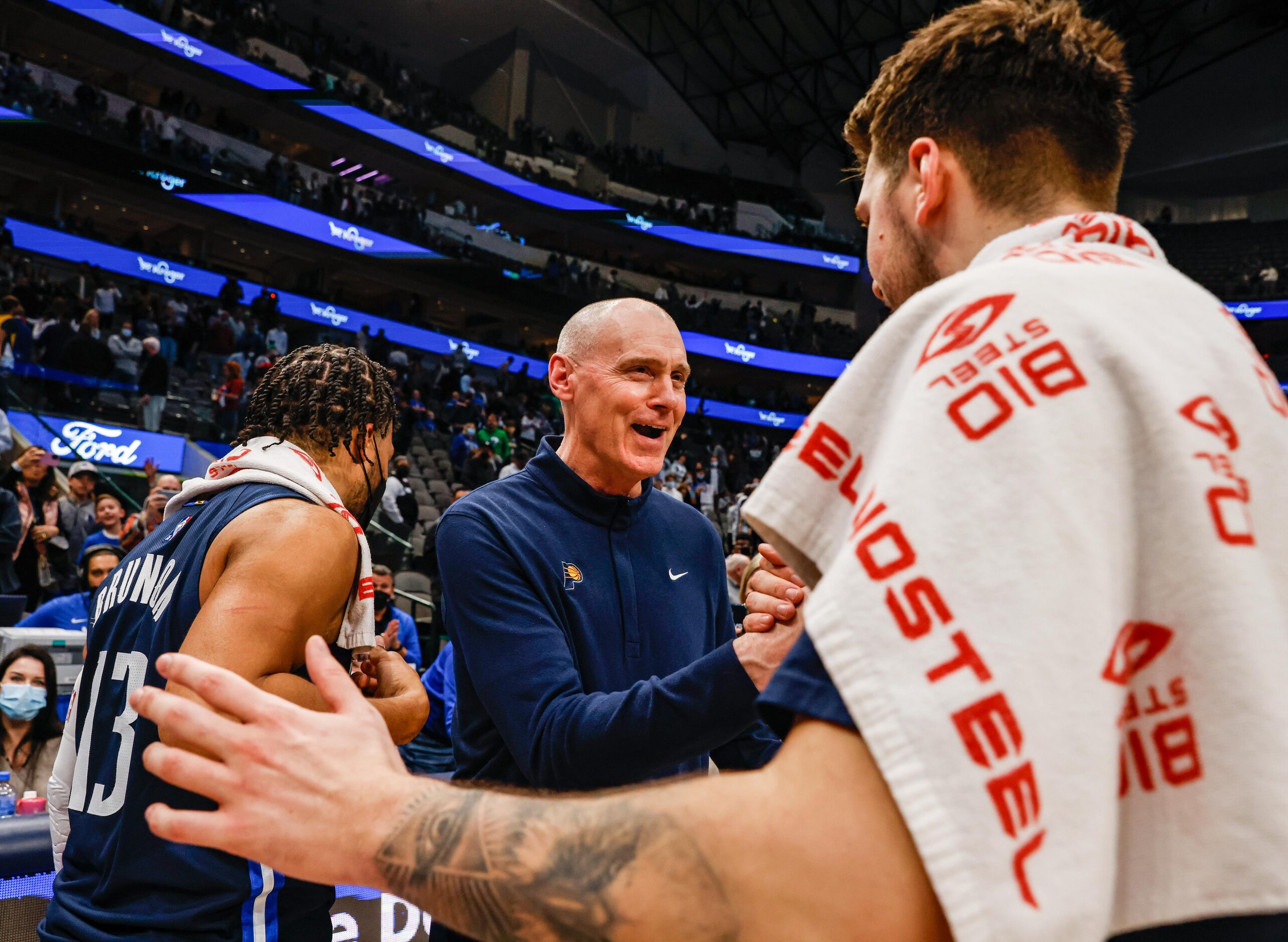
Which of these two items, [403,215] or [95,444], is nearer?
[95,444]

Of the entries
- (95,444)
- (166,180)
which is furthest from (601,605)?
(166,180)

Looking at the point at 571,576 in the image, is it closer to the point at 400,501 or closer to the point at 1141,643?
the point at 1141,643

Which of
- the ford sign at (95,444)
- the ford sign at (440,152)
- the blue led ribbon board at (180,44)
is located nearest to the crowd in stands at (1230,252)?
the ford sign at (440,152)

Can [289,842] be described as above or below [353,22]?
below

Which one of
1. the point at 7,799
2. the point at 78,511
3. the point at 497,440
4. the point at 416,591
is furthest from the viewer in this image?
the point at 497,440

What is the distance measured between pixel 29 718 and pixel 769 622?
11.8 ft

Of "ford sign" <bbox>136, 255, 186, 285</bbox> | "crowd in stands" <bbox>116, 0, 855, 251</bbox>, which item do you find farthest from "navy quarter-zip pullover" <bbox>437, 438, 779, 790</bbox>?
"crowd in stands" <bbox>116, 0, 855, 251</bbox>

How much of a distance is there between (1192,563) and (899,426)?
225mm

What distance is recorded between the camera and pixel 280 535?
6.28 ft

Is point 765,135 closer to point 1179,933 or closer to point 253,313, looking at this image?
point 253,313

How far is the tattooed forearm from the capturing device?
2.21 feet

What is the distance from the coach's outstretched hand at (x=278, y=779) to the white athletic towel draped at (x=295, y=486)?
4.21 feet

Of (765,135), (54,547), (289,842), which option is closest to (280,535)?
(289,842)

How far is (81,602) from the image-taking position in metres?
5.04
